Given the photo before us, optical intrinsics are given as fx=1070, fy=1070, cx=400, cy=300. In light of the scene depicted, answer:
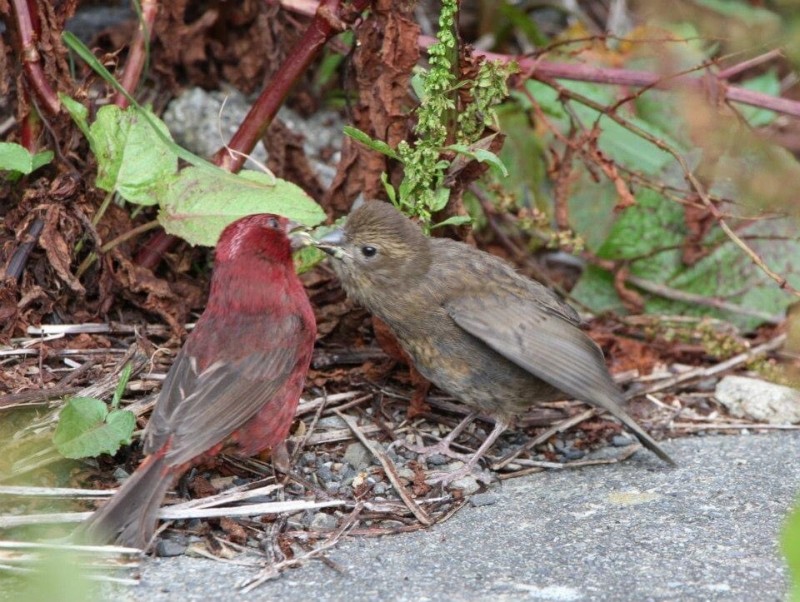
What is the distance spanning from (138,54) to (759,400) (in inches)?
138

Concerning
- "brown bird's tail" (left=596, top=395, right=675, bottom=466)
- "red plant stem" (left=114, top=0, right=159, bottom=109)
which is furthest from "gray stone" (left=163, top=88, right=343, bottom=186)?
"brown bird's tail" (left=596, top=395, right=675, bottom=466)

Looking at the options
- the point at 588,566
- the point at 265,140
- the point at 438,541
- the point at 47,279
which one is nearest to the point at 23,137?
the point at 47,279

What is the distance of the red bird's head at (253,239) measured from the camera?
4.43 m

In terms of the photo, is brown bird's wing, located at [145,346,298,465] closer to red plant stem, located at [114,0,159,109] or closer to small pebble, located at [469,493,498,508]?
small pebble, located at [469,493,498,508]

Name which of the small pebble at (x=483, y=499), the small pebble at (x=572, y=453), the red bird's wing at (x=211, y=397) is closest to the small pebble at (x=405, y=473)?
the small pebble at (x=483, y=499)

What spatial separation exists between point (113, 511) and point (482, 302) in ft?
6.06

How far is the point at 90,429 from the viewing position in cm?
395

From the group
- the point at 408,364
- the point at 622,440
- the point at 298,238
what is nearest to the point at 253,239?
the point at 298,238

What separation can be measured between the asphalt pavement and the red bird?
24 centimetres

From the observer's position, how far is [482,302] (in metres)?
4.66

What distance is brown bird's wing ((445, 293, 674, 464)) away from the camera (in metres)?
4.44

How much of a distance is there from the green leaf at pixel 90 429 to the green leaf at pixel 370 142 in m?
1.49

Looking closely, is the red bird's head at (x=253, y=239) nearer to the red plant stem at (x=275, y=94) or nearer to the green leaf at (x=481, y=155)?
the red plant stem at (x=275, y=94)

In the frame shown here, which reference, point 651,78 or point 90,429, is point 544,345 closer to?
point 651,78
